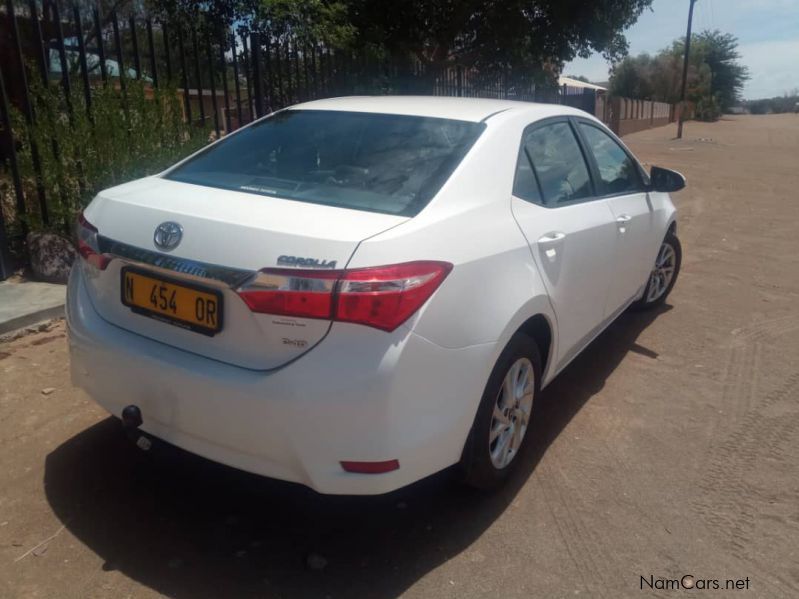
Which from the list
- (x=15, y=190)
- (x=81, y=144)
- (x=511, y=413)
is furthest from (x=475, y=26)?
(x=511, y=413)

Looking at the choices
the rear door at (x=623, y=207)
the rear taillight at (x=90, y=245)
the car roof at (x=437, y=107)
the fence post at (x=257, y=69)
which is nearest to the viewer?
the rear taillight at (x=90, y=245)

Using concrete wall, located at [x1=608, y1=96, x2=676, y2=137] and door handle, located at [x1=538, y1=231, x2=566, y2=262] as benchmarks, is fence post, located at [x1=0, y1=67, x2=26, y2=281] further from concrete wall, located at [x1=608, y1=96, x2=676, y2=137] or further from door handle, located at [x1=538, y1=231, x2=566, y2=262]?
concrete wall, located at [x1=608, y1=96, x2=676, y2=137]

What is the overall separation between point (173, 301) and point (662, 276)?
13.8 feet

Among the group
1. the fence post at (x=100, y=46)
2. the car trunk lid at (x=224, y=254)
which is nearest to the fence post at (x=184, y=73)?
the fence post at (x=100, y=46)

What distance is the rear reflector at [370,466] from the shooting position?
2279mm

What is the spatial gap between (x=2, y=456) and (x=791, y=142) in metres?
30.9

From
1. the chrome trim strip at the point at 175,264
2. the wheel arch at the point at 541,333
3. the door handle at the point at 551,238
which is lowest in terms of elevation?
the wheel arch at the point at 541,333

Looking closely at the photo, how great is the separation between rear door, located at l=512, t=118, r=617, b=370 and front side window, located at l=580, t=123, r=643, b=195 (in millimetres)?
226

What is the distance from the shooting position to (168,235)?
8.05 ft

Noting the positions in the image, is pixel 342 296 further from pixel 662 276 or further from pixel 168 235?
pixel 662 276

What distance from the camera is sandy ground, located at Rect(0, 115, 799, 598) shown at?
251cm

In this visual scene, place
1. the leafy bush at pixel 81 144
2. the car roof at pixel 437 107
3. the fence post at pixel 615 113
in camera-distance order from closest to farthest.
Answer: the car roof at pixel 437 107
the leafy bush at pixel 81 144
the fence post at pixel 615 113

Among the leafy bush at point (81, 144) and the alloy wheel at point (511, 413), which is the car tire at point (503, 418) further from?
the leafy bush at point (81, 144)

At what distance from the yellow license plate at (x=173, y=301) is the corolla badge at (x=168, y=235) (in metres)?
0.11
